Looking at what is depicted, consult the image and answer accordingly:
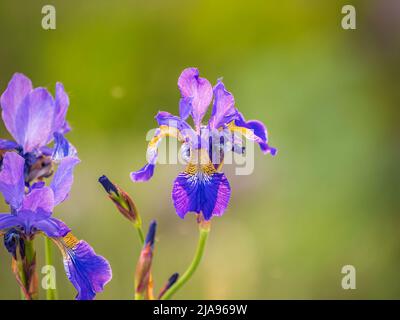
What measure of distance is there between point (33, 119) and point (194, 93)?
0.24 meters

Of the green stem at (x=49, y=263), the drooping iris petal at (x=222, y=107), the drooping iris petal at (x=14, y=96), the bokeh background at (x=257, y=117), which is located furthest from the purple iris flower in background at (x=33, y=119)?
the bokeh background at (x=257, y=117)

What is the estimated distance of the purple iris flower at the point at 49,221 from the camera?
0.80m

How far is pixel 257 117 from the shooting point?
2.67 metres

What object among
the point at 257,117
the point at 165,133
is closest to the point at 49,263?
the point at 165,133

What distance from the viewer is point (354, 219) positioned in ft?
8.04

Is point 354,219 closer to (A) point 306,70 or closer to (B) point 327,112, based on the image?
(B) point 327,112

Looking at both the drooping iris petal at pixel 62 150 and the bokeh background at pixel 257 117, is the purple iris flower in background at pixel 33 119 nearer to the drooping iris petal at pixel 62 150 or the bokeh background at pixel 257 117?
the drooping iris petal at pixel 62 150

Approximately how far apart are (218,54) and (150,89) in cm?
35

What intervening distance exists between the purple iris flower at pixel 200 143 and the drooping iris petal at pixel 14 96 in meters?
0.20

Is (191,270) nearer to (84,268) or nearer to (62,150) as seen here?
(84,268)

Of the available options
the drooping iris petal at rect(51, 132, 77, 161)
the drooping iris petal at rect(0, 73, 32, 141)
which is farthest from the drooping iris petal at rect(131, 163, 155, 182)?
the drooping iris petal at rect(0, 73, 32, 141)

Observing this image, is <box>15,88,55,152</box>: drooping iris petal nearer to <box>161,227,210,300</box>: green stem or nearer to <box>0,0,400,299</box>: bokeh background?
<box>161,227,210,300</box>: green stem

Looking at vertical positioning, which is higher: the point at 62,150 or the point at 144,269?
the point at 62,150

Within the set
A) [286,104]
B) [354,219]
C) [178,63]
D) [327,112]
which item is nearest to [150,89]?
[178,63]
